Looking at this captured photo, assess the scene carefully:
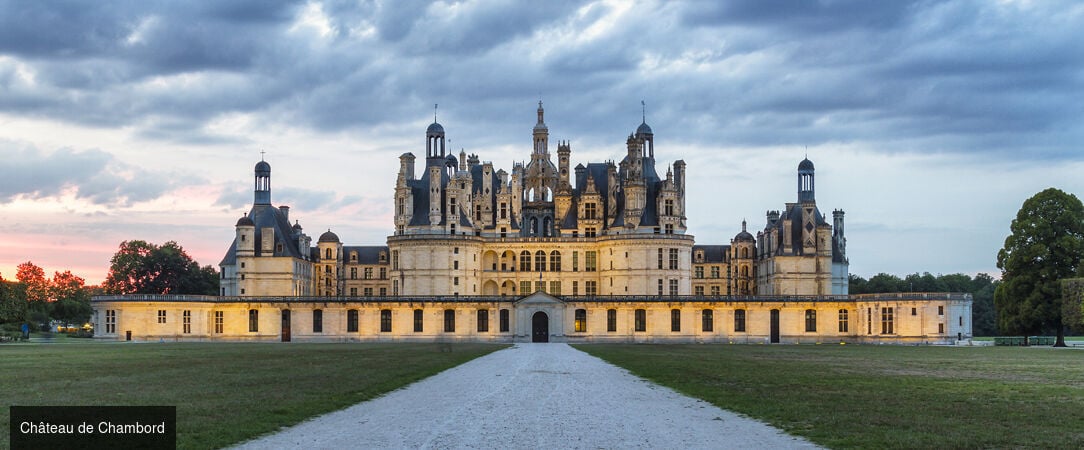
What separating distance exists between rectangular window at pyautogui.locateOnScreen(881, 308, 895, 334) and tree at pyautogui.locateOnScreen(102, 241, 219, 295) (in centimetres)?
7386

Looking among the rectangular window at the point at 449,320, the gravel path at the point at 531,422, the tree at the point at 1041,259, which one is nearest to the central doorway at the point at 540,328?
the rectangular window at the point at 449,320

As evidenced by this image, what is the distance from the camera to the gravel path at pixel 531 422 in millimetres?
20766

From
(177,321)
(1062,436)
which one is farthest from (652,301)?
(1062,436)

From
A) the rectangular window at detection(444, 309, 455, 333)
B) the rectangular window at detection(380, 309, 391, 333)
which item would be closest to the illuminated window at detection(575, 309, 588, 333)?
the rectangular window at detection(444, 309, 455, 333)

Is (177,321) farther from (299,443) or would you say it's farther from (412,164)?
(299,443)

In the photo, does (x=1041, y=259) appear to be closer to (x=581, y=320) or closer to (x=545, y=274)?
(x=581, y=320)

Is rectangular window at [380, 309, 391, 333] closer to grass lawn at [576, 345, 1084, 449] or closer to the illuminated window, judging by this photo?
the illuminated window

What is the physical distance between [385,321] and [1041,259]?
181 feet

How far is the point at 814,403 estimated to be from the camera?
28.0 meters

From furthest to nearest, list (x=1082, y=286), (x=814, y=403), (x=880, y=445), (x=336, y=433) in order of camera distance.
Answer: (x=1082, y=286) < (x=814, y=403) < (x=336, y=433) < (x=880, y=445)

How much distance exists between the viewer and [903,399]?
29.1 m

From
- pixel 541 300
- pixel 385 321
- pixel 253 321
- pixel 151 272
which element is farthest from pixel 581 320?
pixel 151 272

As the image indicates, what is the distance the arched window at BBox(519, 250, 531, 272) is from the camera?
356ft

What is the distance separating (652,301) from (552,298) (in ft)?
29.4
